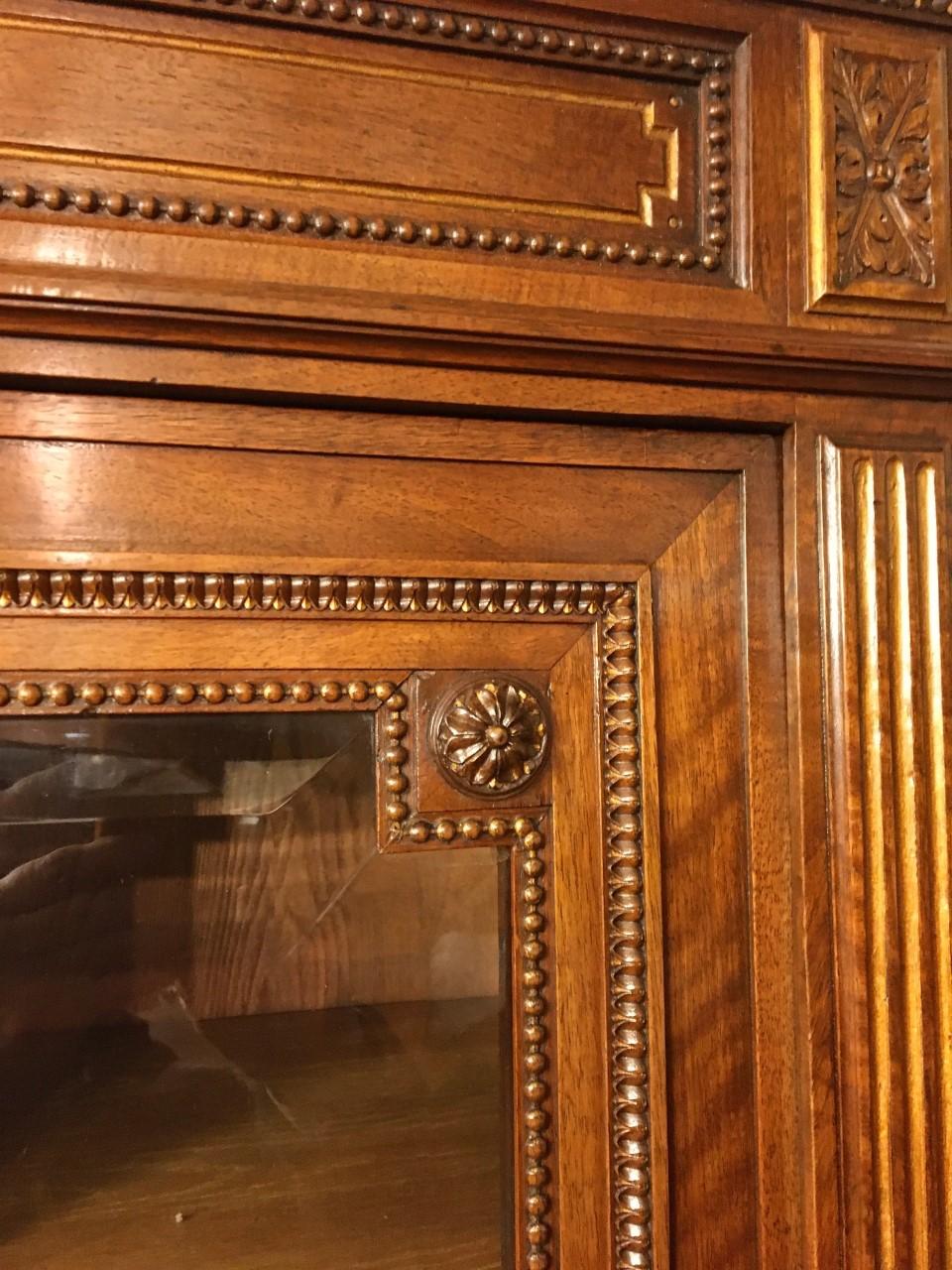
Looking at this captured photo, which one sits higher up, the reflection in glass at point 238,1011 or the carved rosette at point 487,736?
the carved rosette at point 487,736

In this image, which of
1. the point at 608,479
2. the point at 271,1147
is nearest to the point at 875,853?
the point at 608,479

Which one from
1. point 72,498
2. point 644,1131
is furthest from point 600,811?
point 72,498

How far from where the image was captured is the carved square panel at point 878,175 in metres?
0.52

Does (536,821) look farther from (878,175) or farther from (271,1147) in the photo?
(878,175)

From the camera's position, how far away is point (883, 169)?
1.74 feet

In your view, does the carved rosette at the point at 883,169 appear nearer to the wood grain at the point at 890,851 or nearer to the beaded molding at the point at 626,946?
the wood grain at the point at 890,851

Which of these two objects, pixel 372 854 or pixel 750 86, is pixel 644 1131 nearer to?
pixel 372 854

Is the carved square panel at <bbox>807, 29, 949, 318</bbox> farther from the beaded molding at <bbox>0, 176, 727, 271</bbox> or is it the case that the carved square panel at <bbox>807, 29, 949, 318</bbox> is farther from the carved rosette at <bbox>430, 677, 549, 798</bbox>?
the carved rosette at <bbox>430, 677, 549, 798</bbox>

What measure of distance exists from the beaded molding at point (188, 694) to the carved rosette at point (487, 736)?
0.09 ft

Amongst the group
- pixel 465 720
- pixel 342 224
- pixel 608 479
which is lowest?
pixel 465 720

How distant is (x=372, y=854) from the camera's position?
50 centimetres

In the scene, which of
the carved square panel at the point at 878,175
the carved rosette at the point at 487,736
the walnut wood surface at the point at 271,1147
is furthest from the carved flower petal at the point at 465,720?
the carved square panel at the point at 878,175

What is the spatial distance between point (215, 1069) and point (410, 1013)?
100 millimetres

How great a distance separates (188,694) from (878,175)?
45 cm
